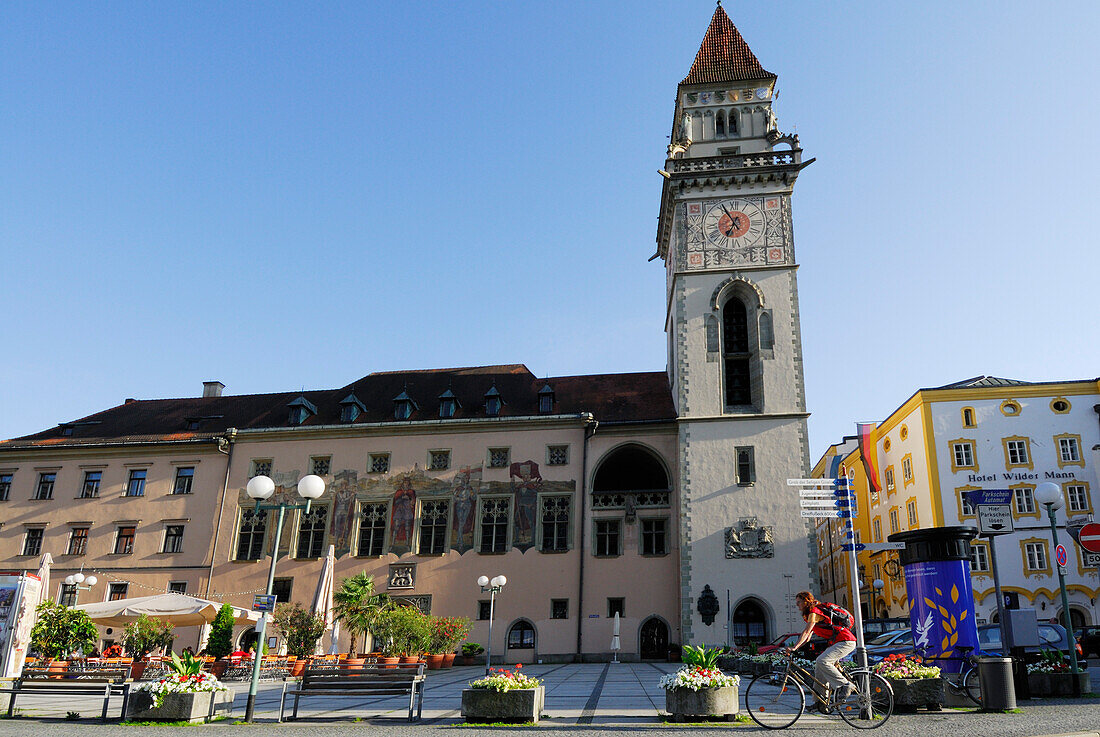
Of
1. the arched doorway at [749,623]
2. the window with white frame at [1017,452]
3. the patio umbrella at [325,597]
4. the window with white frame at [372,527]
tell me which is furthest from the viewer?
the window with white frame at [1017,452]

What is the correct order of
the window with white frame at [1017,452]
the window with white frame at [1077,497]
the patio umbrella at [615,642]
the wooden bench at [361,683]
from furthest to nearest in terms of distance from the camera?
the window with white frame at [1017,452]
the window with white frame at [1077,497]
the patio umbrella at [615,642]
the wooden bench at [361,683]

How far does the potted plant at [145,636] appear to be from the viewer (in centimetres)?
2445

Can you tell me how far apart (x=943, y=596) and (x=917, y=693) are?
2.45 meters

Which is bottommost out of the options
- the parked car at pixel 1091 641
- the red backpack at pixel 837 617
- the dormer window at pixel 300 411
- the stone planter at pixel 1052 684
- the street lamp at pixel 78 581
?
the stone planter at pixel 1052 684

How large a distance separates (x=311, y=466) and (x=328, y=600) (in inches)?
397

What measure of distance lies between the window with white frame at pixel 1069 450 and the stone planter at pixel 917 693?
119 feet

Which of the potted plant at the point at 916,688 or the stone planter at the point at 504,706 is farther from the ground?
the potted plant at the point at 916,688

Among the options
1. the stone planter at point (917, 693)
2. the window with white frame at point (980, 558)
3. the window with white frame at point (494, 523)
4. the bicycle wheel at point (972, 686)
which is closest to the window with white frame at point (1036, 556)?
the window with white frame at point (980, 558)

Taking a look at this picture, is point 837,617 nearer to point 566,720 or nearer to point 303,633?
point 566,720

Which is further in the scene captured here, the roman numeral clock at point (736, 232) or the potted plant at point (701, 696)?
the roman numeral clock at point (736, 232)

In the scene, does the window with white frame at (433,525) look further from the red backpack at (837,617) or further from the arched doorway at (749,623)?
the red backpack at (837,617)

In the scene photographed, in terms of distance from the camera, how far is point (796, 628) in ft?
95.8

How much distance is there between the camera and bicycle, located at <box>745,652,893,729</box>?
35.2 ft

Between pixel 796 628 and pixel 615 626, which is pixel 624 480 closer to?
pixel 615 626
